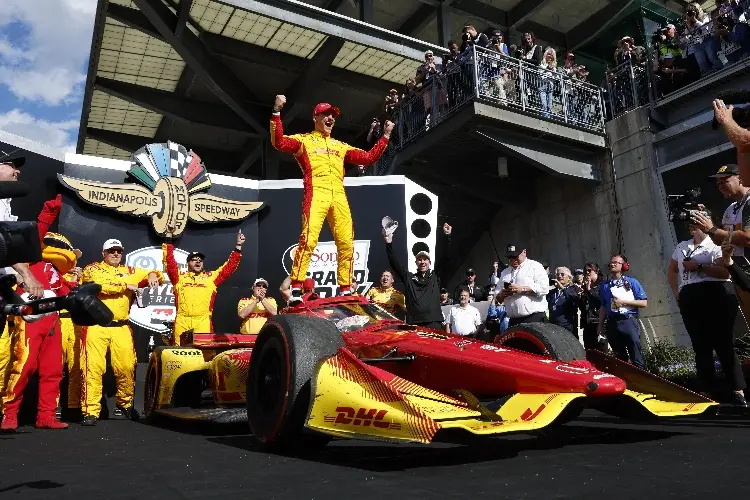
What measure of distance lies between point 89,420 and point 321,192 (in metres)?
2.92

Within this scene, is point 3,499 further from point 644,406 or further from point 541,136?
point 541,136

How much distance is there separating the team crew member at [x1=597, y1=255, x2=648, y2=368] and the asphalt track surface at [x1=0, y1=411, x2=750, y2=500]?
2522 millimetres

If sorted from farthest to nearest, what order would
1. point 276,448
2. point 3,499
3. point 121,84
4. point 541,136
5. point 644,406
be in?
point 121,84 < point 541,136 < point 276,448 < point 644,406 < point 3,499

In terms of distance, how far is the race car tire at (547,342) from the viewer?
374 centimetres

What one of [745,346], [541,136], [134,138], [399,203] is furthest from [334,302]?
[134,138]

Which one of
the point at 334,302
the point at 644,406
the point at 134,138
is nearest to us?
the point at 644,406

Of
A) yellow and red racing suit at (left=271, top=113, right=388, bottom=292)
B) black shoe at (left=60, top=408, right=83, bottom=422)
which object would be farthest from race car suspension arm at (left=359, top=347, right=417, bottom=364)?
Result: black shoe at (left=60, top=408, right=83, bottom=422)

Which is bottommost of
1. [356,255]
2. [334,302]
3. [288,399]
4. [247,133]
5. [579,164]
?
[288,399]

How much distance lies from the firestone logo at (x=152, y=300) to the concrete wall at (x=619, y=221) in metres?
7.55

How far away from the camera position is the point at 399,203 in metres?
9.96

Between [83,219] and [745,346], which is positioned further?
[83,219]

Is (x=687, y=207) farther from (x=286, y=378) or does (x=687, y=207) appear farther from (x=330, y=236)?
(x=330, y=236)

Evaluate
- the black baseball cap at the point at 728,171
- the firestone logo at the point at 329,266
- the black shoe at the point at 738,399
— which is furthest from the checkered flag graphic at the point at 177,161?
the black shoe at the point at 738,399

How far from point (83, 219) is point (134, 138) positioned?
34.8 feet
